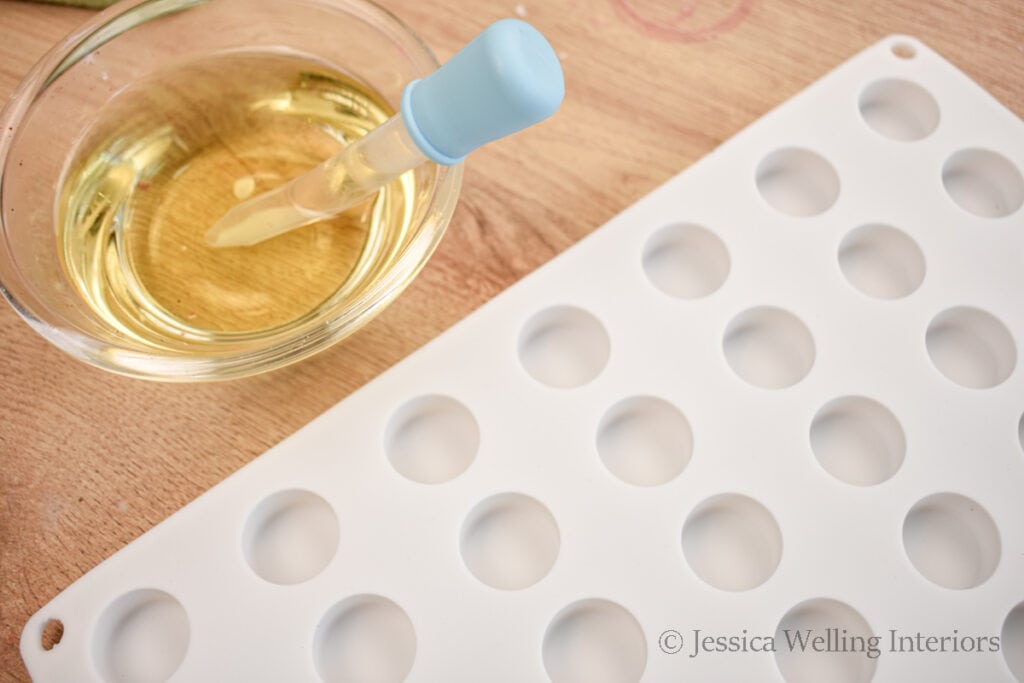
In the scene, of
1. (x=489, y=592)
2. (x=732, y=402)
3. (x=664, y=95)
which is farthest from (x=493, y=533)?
(x=664, y=95)

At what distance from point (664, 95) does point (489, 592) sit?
0.32m

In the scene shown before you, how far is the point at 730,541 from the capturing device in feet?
1.53

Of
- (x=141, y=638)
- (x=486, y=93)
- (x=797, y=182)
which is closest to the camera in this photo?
(x=486, y=93)

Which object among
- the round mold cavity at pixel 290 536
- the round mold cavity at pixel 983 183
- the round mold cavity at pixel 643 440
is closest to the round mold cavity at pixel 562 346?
the round mold cavity at pixel 643 440

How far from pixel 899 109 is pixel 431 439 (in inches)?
14.2

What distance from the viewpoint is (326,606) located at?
43 cm

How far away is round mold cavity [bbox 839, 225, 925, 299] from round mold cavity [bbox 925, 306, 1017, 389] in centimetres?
3

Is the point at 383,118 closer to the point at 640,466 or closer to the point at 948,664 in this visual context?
the point at 640,466

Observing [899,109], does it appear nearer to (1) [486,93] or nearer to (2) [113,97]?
(1) [486,93]

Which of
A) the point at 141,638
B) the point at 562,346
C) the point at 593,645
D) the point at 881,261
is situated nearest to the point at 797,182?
the point at 881,261

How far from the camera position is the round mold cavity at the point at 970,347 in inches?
19.4

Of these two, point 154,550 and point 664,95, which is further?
point 664,95

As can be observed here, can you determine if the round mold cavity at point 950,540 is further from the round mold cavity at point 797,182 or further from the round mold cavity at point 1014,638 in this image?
the round mold cavity at point 797,182

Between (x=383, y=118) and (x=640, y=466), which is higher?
(x=383, y=118)
